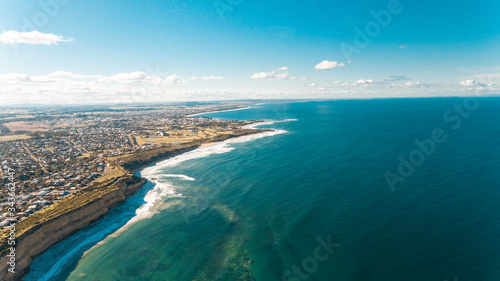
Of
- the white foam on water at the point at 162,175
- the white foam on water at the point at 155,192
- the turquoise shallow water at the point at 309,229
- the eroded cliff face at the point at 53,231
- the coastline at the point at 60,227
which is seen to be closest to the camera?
the turquoise shallow water at the point at 309,229

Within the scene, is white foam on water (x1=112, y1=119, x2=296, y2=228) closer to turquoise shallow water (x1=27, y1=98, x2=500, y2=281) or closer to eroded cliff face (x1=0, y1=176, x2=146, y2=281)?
turquoise shallow water (x1=27, y1=98, x2=500, y2=281)

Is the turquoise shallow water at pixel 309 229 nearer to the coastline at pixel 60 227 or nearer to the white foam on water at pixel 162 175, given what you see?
the white foam on water at pixel 162 175

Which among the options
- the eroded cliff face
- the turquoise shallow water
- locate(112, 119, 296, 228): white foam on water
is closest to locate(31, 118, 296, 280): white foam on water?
locate(112, 119, 296, 228): white foam on water

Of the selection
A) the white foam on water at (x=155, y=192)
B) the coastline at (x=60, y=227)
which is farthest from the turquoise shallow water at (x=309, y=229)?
the coastline at (x=60, y=227)

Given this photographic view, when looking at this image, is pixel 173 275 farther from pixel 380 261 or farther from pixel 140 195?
pixel 140 195

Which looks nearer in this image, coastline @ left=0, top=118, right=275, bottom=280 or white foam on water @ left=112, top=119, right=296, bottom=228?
coastline @ left=0, top=118, right=275, bottom=280

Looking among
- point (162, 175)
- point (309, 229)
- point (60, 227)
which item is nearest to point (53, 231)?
point (60, 227)
